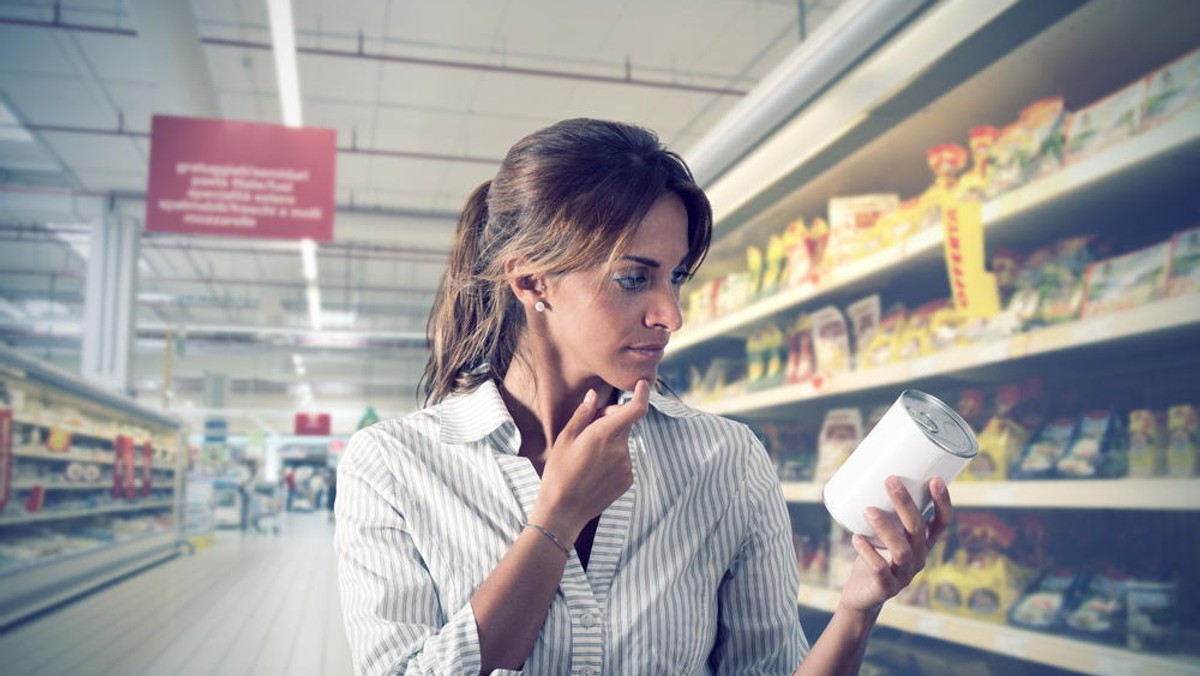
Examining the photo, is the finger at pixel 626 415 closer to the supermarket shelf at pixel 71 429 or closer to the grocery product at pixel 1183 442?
the grocery product at pixel 1183 442

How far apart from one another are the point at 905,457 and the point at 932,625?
1.42 m

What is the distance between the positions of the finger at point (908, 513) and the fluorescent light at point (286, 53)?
4.52 m

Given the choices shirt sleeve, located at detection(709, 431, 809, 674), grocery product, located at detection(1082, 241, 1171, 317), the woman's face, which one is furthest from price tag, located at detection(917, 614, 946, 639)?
the woman's face

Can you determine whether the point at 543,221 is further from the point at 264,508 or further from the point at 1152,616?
the point at 264,508

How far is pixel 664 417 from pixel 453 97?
290 inches

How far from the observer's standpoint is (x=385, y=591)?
102 centimetres

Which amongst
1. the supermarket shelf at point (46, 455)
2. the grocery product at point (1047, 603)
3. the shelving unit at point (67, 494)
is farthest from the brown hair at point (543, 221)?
the supermarket shelf at point (46, 455)

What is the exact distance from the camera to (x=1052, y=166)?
1922mm

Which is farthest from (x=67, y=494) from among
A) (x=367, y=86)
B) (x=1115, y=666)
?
(x=1115, y=666)

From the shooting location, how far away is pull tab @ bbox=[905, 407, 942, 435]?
0.91 m

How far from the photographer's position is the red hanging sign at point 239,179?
5.81m

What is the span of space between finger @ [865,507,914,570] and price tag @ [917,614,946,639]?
1.33 meters

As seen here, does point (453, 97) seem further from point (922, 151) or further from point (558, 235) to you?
point (558, 235)

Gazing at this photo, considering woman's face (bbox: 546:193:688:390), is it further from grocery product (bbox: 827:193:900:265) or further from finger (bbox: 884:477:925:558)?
grocery product (bbox: 827:193:900:265)
